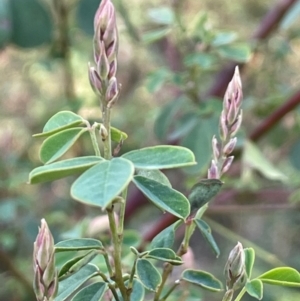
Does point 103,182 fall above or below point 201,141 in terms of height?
above

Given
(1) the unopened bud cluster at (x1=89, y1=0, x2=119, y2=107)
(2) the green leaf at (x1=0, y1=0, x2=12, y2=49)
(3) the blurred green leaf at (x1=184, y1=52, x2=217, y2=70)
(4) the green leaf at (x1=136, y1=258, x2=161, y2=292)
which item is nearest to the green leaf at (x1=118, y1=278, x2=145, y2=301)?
(4) the green leaf at (x1=136, y1=258, x2=161, y2=292)

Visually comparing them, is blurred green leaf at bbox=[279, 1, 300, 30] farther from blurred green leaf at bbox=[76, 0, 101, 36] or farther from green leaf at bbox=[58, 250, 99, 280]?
green leaf at bbox=[58, 250, 99, 280]

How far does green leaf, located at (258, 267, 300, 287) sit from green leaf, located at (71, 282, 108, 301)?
0.34ft

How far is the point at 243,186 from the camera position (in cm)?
90

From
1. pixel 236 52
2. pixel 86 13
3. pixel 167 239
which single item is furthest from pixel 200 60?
pixel 167 239

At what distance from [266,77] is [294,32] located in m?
0.18

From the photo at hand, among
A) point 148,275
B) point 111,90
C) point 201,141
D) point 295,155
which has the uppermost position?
point 111,90

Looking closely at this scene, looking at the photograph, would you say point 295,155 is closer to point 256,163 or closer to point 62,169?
point 256,163

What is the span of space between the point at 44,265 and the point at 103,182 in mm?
63

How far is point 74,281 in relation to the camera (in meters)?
0.33

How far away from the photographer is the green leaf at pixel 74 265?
12.8 inches

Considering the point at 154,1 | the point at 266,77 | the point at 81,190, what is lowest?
the point at 266,77

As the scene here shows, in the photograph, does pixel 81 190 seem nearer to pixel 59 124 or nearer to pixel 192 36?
pixel 59 124

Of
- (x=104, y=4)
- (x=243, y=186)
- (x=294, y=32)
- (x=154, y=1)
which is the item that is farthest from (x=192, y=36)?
(x=154, y=1)
